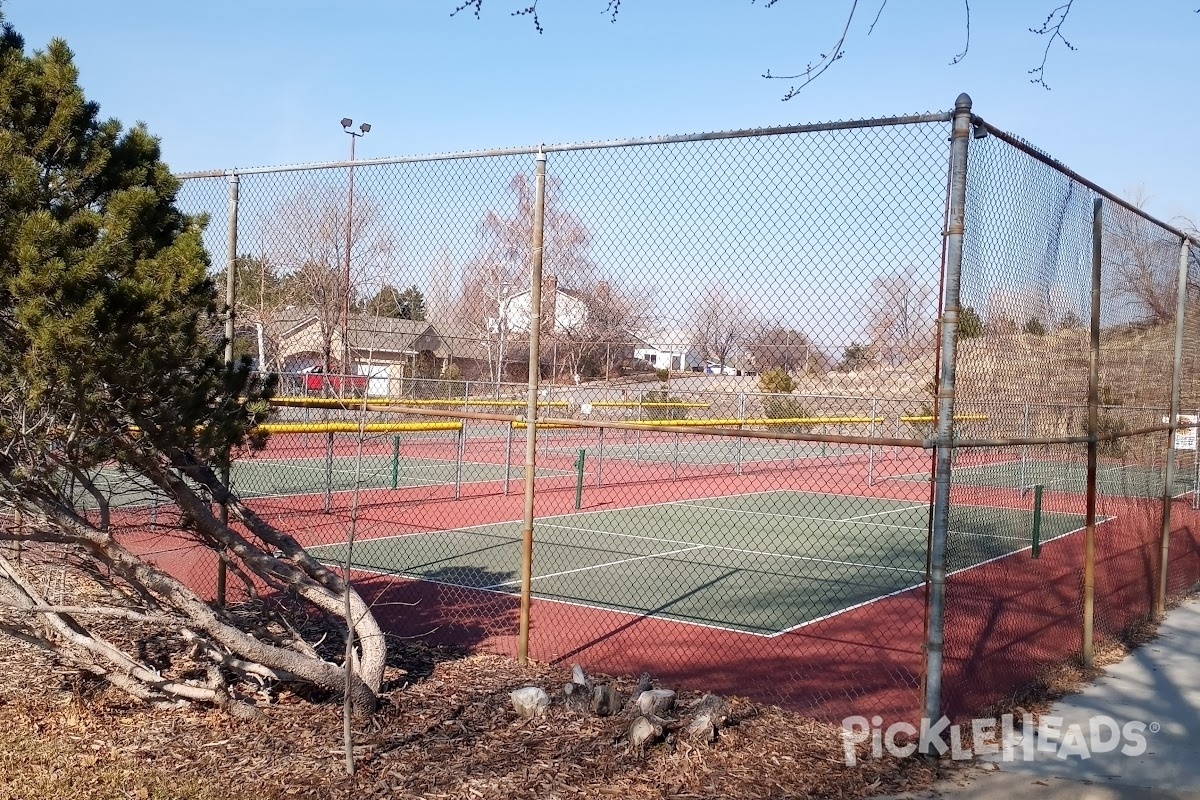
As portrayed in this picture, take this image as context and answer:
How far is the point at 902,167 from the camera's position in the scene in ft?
17.5

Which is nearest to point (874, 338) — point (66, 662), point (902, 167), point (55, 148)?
point (902, 167)

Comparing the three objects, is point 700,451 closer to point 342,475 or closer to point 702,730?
point 342,475

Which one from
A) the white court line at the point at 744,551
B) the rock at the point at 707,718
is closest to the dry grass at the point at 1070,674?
the rock at the point at 707,718

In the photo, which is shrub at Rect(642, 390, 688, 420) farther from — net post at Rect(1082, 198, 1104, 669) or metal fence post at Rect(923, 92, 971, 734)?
net post at Rect(1082, 198, 1104, 669)

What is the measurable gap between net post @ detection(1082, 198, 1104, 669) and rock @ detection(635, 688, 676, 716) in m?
3.59

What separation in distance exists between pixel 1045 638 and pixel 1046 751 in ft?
8.43

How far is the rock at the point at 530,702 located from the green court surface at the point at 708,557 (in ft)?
7.98

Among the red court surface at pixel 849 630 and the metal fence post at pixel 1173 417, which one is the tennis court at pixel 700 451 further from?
the metal fence post at pixel 1173 417

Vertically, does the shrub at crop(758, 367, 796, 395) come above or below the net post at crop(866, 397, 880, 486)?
above

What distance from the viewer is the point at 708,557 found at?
13.1 metres

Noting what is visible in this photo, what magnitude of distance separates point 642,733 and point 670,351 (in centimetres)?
262

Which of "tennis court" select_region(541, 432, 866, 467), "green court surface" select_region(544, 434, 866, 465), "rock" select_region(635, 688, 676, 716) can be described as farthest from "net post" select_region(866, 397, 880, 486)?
"green court surface" select_region(544, 434, 866, 465)

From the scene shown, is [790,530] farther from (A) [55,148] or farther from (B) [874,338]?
(A) [55,148]

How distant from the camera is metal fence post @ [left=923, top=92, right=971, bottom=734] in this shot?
5172 millimetres
